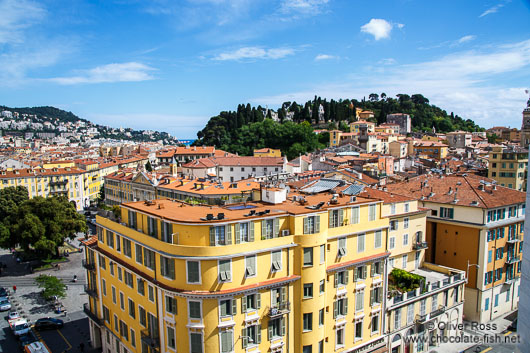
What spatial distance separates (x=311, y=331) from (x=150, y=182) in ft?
182

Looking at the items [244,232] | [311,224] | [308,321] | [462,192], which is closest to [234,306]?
[244,232]

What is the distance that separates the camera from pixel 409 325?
101 feet

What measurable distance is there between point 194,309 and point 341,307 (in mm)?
9913

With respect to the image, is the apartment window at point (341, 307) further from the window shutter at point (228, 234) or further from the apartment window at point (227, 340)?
the window shutter at point (228, 234)

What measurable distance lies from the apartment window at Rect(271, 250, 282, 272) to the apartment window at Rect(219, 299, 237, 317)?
2.85 m

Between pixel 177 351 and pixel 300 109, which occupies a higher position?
pixel 300 109

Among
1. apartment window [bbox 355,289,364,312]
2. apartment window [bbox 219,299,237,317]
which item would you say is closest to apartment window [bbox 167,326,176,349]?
apartment window [bbox 219,299,237,317]

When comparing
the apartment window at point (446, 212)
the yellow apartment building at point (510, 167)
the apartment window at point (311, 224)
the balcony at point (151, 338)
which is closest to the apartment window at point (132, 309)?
the balcony at point (151, 338)

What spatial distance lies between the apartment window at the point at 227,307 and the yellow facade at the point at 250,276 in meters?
0.05

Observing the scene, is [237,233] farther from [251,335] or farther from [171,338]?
[171,338]

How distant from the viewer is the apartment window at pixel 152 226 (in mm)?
23125

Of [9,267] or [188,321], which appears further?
[9,267]

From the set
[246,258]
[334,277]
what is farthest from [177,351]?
[334,277]

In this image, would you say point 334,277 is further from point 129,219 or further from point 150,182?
point 150,182
